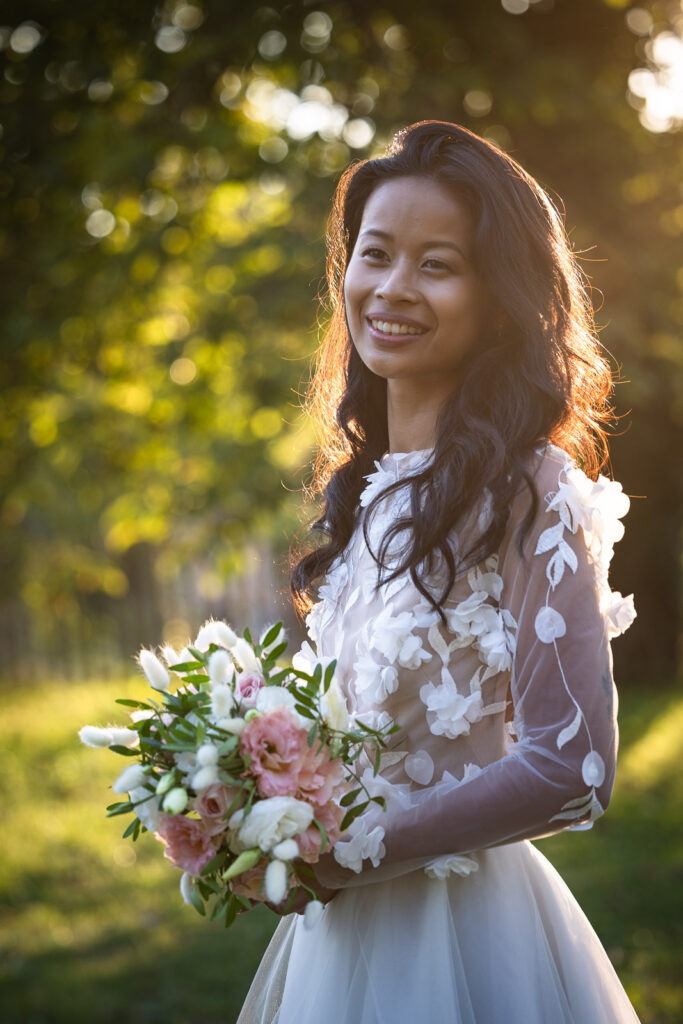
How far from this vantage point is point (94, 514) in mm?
13867

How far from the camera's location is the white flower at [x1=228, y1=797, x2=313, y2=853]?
1628 mm

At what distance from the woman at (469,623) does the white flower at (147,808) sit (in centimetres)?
33

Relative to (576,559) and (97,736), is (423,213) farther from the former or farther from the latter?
(97,736)

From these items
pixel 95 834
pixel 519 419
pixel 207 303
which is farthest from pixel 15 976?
pixel 207 303

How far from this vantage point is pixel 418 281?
6.81ft

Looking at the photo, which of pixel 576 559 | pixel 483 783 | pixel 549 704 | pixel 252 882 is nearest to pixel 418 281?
pixel 576 559

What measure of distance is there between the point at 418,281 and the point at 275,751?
1009 millimetres

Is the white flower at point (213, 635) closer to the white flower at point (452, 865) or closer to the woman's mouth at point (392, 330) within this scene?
the white flower at point (452, 865)

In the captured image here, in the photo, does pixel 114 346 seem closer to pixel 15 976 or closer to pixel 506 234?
pixel 15 976

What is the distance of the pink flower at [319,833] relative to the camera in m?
1.68

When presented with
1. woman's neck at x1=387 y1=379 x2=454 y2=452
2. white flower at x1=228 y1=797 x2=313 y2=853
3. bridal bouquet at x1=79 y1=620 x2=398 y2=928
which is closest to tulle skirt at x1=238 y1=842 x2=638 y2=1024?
bridal bouquet at x1=79 y1=620 x2=398 y2=928

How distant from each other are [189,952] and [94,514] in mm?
9425

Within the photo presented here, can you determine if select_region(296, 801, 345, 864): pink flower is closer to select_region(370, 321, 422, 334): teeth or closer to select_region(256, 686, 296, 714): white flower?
select_region(256, 686, 296, 714): white flower

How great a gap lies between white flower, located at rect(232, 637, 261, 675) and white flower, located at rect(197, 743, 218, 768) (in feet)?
0.80
